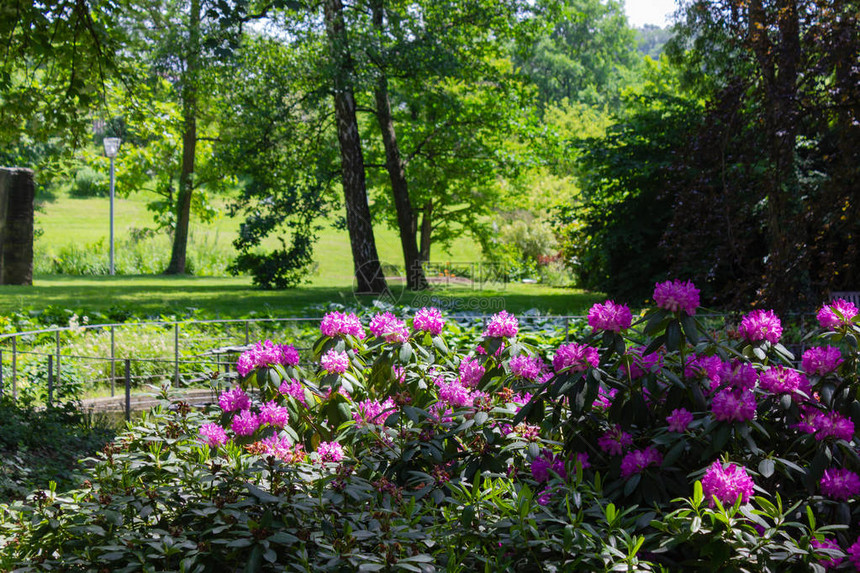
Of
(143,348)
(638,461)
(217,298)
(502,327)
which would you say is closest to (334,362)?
(502,327)

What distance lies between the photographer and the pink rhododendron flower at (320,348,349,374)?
310 centimetres

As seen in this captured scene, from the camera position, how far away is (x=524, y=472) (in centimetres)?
272

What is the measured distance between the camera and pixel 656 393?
250 cm

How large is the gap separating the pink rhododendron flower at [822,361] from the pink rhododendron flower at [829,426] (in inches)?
9.4

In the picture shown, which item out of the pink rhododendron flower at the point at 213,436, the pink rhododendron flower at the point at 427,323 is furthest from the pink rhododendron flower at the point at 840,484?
the pink rhododendron flower at the point at 213,436

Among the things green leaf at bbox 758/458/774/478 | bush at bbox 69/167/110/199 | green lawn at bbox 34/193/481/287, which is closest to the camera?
green leaf at bbox 758/458/774/478

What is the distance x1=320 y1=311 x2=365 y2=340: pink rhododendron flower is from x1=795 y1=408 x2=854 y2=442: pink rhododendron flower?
1890 mm

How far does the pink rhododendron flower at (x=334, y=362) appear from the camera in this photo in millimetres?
3098

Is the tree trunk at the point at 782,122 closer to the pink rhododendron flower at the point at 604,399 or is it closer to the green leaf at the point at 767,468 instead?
the pink rhododendron flower at the point at 604,399

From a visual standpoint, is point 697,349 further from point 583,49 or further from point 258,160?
point 583,49

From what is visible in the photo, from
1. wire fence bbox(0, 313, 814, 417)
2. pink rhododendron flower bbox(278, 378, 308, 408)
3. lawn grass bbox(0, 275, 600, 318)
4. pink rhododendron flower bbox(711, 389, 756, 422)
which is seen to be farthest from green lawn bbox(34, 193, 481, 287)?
pink rhododendron flower bbox(711, 389, 756, 422)

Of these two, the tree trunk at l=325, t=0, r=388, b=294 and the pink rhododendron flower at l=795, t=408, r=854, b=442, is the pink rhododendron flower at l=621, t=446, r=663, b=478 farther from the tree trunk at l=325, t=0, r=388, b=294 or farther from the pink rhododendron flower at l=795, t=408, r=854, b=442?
the tree trunk at l=325, t=0, r=388, b=294

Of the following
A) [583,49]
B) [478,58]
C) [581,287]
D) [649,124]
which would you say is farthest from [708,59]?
[583,49]

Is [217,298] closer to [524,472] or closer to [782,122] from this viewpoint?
[782,122]
